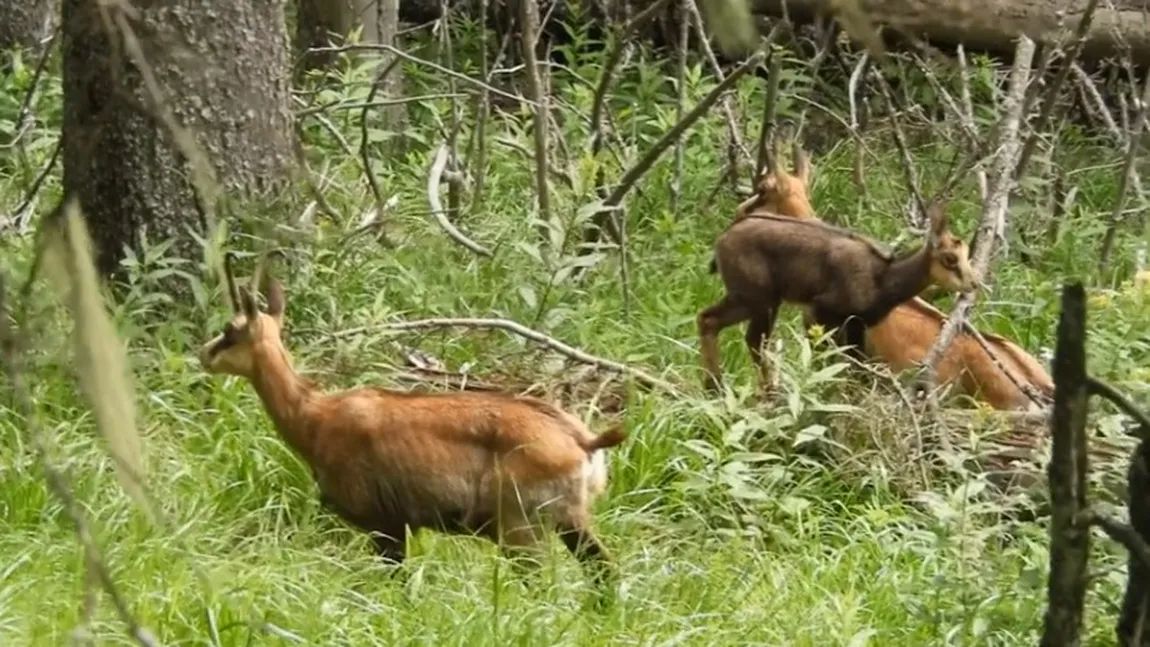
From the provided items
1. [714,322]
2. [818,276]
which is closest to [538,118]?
[714,322]

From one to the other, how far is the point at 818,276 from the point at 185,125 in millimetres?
2394

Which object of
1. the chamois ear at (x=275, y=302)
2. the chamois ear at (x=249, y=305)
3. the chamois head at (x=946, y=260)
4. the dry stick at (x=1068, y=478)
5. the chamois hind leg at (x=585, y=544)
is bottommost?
the chamois hind leg at (x=585, y=544)

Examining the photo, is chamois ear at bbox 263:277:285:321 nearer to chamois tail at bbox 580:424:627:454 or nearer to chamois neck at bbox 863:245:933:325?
chamois tail at bbox 580:424:627:454

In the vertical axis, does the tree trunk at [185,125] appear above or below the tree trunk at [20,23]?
above

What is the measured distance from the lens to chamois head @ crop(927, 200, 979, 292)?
6.87 meters

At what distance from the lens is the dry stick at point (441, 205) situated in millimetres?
7473

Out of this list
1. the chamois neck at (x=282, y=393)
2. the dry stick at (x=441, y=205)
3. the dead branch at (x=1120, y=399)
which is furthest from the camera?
the dry stick at (x=441, y=205)

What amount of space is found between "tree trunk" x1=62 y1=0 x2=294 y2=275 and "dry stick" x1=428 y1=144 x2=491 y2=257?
72 centimetres

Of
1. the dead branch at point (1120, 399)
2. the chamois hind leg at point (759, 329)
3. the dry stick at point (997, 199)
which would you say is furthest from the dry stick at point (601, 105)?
the dead branch at point (1120, 399)

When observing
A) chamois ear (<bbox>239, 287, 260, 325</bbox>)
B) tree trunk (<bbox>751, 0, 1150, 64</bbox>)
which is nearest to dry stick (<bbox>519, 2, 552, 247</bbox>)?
tree trunk (<bbox>751, 0, 1150, 64</bbox>)

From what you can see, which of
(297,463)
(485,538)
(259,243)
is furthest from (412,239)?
(485,538)

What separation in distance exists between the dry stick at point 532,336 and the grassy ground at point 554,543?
0.24 ft

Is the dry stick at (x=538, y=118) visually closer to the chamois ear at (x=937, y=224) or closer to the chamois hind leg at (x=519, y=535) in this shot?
the chamois ear at (x=937, y=224)

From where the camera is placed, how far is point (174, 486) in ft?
18.2
